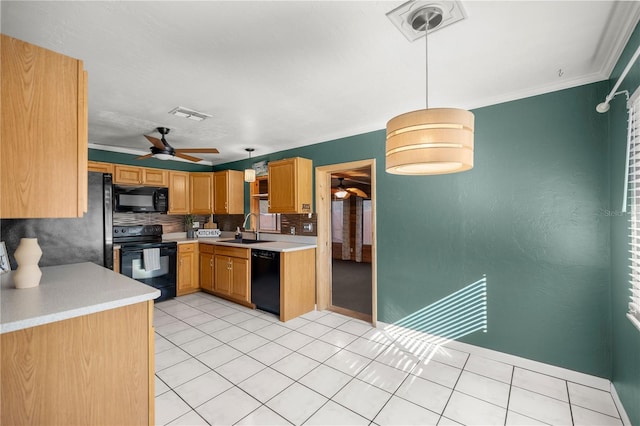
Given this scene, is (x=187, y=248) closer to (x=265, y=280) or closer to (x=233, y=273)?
(x=233, y=273)

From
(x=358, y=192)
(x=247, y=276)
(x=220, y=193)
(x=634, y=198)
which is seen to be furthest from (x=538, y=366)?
(x=358, y=192)

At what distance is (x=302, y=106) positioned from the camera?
2.83 m

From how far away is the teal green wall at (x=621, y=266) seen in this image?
5.42 ft

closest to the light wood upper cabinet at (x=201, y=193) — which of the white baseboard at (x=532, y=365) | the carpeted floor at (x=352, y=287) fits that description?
Result: the carpeted floor at (x=352, y=287)

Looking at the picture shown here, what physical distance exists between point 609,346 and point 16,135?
3864 millimetres

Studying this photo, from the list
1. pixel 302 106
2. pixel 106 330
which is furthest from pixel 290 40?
pixel 106 330

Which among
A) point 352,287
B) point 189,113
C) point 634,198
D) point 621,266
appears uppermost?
point 189,113

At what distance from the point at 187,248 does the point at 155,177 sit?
1.30 meters

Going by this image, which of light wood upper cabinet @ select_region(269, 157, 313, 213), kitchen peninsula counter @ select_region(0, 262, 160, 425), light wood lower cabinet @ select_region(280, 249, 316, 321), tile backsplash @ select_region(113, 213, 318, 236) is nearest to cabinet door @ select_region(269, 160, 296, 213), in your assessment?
light wood upper cabinet @ select_region(269, 157, 313, 213)

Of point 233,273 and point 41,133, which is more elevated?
point 41,133

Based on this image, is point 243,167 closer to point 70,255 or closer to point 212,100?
point 212,100

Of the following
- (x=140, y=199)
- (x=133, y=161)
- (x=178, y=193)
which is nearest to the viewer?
(x=140, y=199)

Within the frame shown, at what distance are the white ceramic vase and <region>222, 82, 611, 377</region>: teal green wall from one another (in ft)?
9.88

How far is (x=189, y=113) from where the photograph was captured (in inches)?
117
